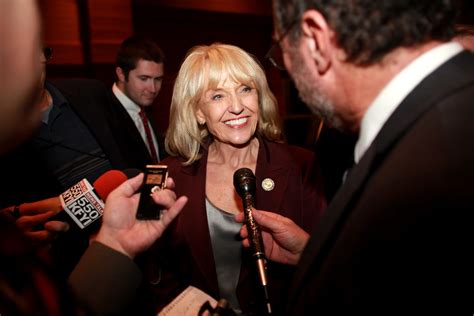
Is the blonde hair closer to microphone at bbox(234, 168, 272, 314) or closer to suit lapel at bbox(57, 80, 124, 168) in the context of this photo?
suit lapel at bbox(57, 80, 124, 168)

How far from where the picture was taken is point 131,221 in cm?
141

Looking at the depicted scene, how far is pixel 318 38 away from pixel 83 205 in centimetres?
117

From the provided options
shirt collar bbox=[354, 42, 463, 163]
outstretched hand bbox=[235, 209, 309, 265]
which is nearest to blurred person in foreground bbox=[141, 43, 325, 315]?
outstretched hand bbox=[235, 209, 309, 265]

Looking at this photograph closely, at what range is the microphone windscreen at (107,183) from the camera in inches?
65.6

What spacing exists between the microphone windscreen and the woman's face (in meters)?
0.62

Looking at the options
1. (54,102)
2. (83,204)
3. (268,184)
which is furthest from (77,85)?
(268,184)

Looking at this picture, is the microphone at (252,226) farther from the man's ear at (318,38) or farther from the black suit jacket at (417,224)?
the man's ear at (318,38)

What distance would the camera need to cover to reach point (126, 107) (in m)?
3.64

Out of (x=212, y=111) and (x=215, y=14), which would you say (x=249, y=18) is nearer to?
(x=215, y=14)

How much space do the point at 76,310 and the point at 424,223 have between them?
690 millimetres

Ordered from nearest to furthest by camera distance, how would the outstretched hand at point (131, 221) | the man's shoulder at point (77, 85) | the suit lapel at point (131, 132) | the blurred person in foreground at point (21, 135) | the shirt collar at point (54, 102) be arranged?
the blurred person in foreground at point (21, 135) → the outstretched hand at point (131, 221) → the shirt collar at point (54, 102) → the man's shoulder at point (77, 85) → the suit lapel at point (131, 132)

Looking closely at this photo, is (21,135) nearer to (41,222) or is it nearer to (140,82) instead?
(41,222)

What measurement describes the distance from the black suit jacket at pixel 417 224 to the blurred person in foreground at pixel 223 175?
1104mm

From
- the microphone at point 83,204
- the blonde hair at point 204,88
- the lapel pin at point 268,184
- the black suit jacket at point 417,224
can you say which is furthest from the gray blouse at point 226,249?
the black suit jacket at point 417,224
